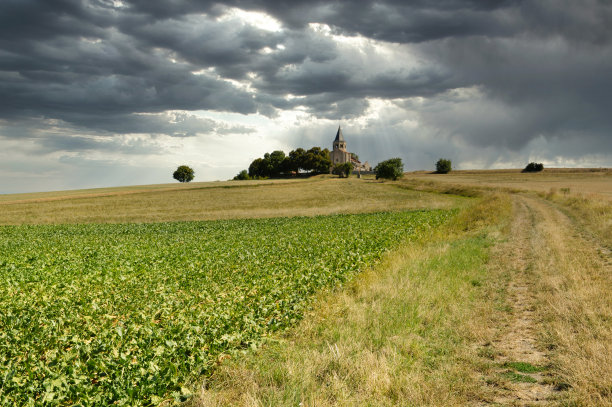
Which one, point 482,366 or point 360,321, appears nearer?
point 482,366

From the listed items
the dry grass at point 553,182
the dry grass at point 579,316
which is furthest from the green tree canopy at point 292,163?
the dry grass at point 579,316

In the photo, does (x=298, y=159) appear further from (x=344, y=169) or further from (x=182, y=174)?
(x=182, y=174)

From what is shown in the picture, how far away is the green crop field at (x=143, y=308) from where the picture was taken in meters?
6.03

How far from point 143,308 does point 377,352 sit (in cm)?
674

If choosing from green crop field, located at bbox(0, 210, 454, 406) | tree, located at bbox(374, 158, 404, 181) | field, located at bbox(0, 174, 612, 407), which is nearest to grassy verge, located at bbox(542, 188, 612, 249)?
field, located at bbox(0, 174, 612, 407)

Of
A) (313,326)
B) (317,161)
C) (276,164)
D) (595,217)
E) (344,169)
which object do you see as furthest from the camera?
(276,164)

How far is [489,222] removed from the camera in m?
27.6

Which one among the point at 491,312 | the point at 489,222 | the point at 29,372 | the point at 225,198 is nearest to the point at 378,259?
the point at 491,312

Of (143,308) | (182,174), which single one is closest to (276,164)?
(182,174)

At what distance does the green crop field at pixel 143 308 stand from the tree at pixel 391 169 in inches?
4205

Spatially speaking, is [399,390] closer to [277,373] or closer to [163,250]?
[277,373]

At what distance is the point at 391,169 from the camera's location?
12438cm

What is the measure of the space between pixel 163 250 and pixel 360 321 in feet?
48.4

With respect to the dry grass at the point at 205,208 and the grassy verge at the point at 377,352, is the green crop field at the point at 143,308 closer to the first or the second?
the grassy verge at the point at 377,352
